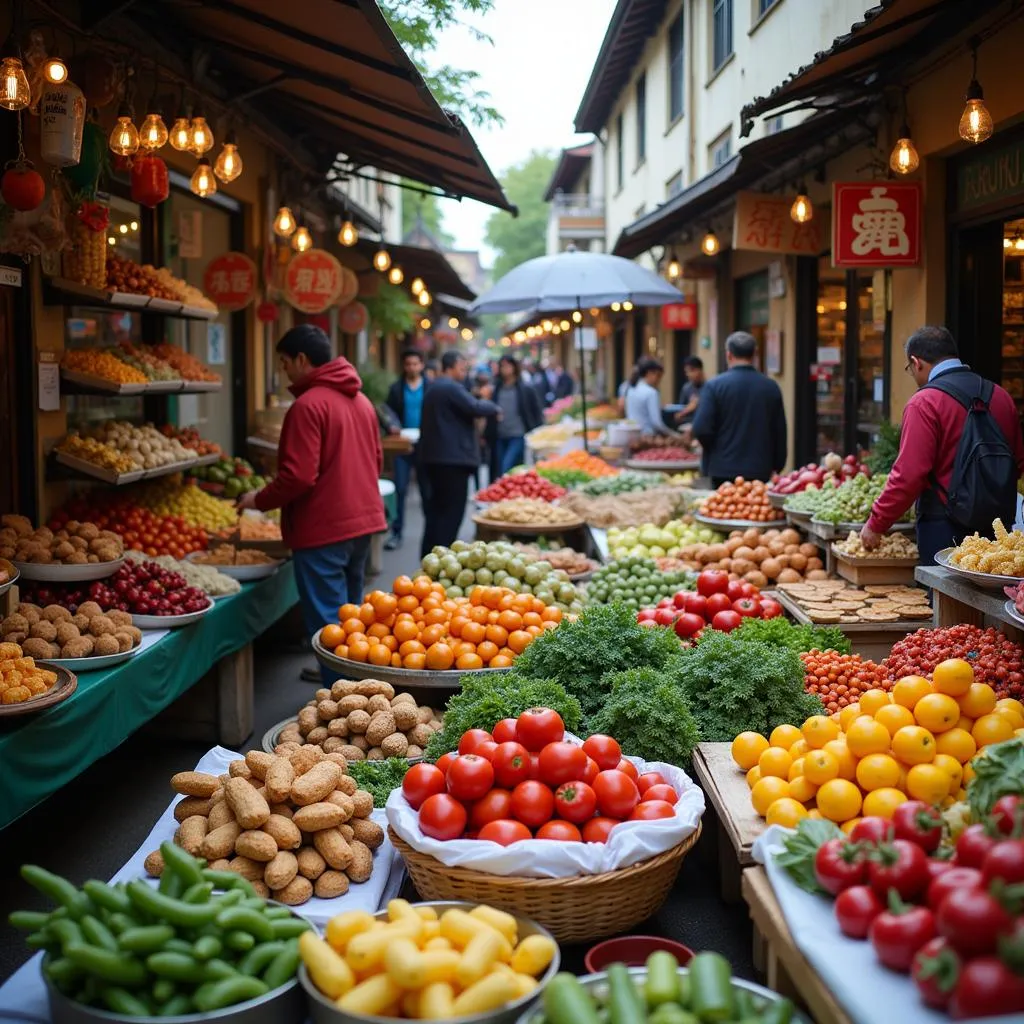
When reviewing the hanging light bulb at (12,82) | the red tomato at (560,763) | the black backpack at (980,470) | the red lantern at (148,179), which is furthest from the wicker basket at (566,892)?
the red lantern at (148,179)

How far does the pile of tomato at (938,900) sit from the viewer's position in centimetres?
218

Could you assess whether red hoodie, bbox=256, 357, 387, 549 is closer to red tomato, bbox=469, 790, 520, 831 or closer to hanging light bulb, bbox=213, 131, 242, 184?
hanging light bulb, bbox=213, 131, 242, 184

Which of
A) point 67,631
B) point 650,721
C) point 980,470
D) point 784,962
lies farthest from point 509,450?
point 784,962

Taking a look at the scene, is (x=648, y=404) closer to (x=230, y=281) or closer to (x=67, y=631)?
(x=230, y=281)

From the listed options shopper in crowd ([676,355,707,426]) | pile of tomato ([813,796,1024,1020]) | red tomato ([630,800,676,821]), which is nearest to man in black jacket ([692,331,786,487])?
shopper in crowd ([676,355,707,426])

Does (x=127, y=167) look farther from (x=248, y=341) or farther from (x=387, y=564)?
(x=387, y=564)

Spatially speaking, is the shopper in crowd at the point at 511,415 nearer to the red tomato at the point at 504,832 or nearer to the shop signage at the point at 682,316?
the shop signage at the point at 682,316

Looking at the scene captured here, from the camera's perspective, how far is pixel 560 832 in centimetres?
339

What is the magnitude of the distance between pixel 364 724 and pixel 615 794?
168cm

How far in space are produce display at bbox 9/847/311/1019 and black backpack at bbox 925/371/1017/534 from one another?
436 centimetres

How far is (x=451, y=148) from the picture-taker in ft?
31.2

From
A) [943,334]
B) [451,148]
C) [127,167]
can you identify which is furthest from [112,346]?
[943,334]

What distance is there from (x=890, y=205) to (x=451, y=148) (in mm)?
3450

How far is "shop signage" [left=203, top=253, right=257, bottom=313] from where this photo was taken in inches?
419
